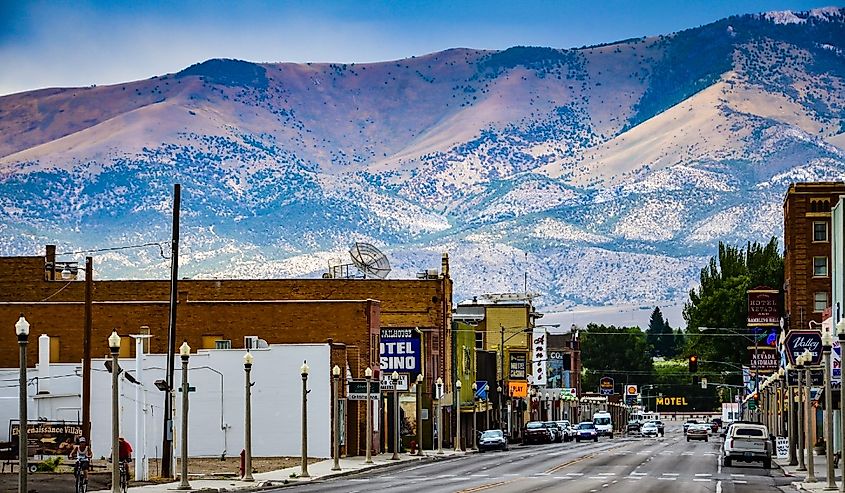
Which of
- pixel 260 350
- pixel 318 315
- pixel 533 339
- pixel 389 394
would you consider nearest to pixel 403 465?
pixel 260 350

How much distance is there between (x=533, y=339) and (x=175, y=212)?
4436 inches

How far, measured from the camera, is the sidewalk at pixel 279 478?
54812 mm

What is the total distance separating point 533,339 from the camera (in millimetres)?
172500

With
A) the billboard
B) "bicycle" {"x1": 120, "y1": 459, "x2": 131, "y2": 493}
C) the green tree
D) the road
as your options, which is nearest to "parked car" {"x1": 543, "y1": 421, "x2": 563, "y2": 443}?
the billboard

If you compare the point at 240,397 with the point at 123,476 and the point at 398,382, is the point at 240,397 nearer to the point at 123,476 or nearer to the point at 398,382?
the point at 398,382

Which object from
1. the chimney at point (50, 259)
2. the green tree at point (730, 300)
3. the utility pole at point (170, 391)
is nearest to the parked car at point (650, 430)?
the green tree at point (730, 300)

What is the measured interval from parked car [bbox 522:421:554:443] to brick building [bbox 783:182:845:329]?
21.4 m

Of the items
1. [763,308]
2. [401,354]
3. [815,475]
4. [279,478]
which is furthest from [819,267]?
[279,478]

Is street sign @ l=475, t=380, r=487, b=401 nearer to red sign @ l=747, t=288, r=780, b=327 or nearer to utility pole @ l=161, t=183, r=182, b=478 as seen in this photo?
red sign @ l=747, t=288, r=780, b=327

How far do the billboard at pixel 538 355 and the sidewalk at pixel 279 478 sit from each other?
85.7 m

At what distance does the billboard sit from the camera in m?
171

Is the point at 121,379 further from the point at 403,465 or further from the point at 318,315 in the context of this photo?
the point at 318,315

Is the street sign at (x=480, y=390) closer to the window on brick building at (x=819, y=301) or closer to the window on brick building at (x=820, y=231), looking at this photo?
the window on brick building at (x=819, y=301)

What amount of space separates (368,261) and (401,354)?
15.0 m
